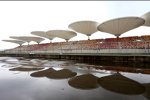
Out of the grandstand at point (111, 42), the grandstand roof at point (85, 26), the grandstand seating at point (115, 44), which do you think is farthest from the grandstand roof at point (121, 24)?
the grandstand roof at point (85, 26)

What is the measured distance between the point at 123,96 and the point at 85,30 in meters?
24.6

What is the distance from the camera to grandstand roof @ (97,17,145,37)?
1914cm

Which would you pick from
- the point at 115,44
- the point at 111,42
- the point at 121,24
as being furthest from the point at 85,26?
the point at 115,44

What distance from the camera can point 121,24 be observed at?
20.7 metres

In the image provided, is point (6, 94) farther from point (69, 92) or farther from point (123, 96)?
point (123, 96)

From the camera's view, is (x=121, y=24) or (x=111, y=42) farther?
(x=121, y=24)

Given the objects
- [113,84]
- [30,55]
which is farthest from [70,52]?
[113,84]

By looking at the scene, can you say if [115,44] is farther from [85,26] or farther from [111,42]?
[85,26]

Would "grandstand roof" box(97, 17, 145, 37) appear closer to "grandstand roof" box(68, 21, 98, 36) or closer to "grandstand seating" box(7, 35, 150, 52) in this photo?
"grandstand seating" box(7, 35, 150, 52)

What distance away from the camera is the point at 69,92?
5.58 metres

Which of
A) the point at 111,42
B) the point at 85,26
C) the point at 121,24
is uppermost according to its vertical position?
the point at 85,26

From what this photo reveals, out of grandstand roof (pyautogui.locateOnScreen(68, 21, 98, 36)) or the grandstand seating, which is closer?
the grandstand seating

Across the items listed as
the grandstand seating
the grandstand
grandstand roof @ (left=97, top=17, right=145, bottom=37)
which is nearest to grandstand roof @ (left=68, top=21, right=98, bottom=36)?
the grandstand

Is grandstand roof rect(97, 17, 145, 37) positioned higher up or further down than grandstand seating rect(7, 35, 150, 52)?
higher up
